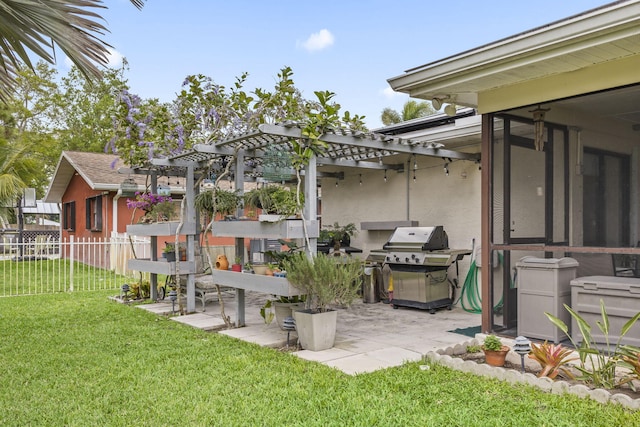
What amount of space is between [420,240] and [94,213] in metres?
11.8

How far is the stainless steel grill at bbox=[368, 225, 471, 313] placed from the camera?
22.6 feet

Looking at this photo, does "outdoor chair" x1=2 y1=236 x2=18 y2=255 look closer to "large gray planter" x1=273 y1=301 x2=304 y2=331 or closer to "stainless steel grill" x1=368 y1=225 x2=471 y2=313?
"large gray planter" x1=273 y1=301 x2=304 y2=331

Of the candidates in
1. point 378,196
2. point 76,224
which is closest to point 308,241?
point 378,196

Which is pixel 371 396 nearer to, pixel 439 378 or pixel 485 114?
pixel 439 378

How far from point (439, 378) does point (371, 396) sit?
68 centimetres

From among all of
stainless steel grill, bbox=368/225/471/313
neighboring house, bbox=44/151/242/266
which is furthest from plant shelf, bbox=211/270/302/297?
neighboring house, bbox=44/151/242/266

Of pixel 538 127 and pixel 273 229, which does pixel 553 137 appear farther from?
pixel 273 229

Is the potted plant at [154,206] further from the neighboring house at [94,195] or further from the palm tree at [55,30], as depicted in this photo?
the neighboring house at [94,195]

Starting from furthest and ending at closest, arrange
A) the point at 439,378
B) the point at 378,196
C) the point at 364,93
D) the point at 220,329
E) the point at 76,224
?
the point at 76,224
the point at 364,93
the point at 378,196
the point at 220,329
the point at 439,378

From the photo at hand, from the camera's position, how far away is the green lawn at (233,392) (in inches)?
122

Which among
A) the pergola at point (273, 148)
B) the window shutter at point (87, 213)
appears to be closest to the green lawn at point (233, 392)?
the pergola at point (273, 148)

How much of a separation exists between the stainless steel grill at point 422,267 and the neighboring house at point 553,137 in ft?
6.19

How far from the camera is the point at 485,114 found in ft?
16.2

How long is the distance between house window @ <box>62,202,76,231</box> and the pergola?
10795 mm
